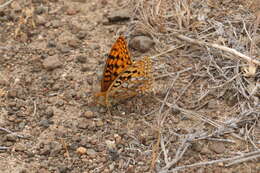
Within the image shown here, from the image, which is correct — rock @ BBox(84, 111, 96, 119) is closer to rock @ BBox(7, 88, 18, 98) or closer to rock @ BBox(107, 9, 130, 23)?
rock @ BBox(7, 88, 18, 98)

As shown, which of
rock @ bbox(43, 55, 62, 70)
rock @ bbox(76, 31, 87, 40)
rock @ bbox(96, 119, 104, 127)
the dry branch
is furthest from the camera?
rock @ bbox(76, 31, 87, 40)

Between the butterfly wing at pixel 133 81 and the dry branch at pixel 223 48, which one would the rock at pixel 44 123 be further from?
the dry branch at pixel 223 48

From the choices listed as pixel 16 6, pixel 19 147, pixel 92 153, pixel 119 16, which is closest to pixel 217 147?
pixel 92 153

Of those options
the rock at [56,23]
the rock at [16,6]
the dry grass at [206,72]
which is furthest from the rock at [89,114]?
the rock at [16,6]

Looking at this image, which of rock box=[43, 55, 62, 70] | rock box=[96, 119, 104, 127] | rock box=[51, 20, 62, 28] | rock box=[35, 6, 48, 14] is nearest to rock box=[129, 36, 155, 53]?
rock box=[43, 55, 62, 70]

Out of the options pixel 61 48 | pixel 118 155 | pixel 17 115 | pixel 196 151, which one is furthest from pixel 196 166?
pixel 61 48

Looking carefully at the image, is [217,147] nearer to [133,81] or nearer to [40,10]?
[133,81]

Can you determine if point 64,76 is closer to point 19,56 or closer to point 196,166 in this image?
point 19,56
